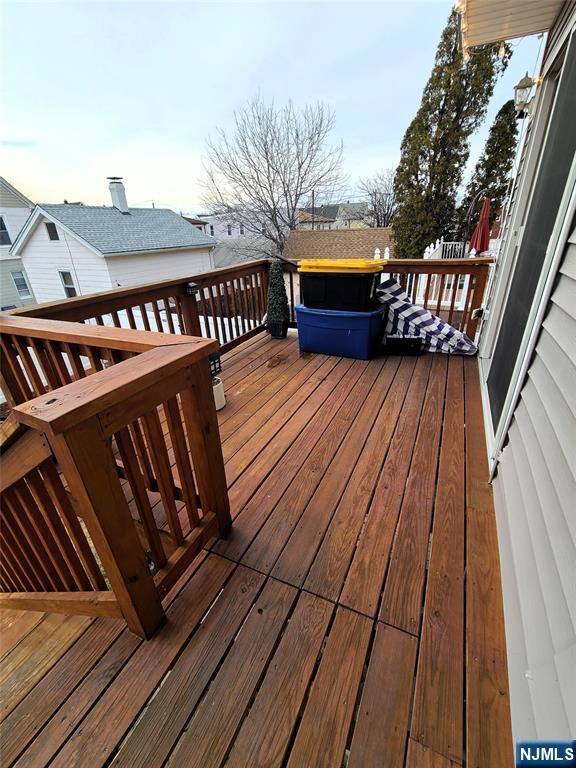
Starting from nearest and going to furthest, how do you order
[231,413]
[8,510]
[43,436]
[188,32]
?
[43,436], [8,510], [231,413], [188,32]

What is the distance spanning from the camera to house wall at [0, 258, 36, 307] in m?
8.11

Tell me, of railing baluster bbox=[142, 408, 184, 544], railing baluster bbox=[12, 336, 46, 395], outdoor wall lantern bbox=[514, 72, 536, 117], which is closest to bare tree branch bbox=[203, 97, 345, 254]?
outdoor wall lantern bbox=[514, 72, 536, 117]

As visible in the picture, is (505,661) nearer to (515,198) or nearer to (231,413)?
(231,413)

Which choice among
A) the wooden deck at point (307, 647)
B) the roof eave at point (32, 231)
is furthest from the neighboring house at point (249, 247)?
the wooden deck at point (307, 647)

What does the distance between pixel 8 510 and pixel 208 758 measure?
971 millimetres

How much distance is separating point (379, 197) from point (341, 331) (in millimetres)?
14570

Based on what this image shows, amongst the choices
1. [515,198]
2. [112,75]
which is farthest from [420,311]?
[112,75]

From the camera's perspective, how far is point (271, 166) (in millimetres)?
10680

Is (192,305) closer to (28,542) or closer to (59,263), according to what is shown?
(28,542)

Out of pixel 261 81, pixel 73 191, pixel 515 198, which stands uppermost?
pixel 261 81

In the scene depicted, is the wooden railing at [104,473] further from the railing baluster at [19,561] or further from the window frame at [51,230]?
the window frame at [51,230]

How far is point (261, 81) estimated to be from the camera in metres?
8.47

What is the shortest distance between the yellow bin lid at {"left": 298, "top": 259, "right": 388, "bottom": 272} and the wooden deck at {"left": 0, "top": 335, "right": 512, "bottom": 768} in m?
1.74

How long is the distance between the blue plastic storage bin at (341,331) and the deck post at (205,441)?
83.9 inches
